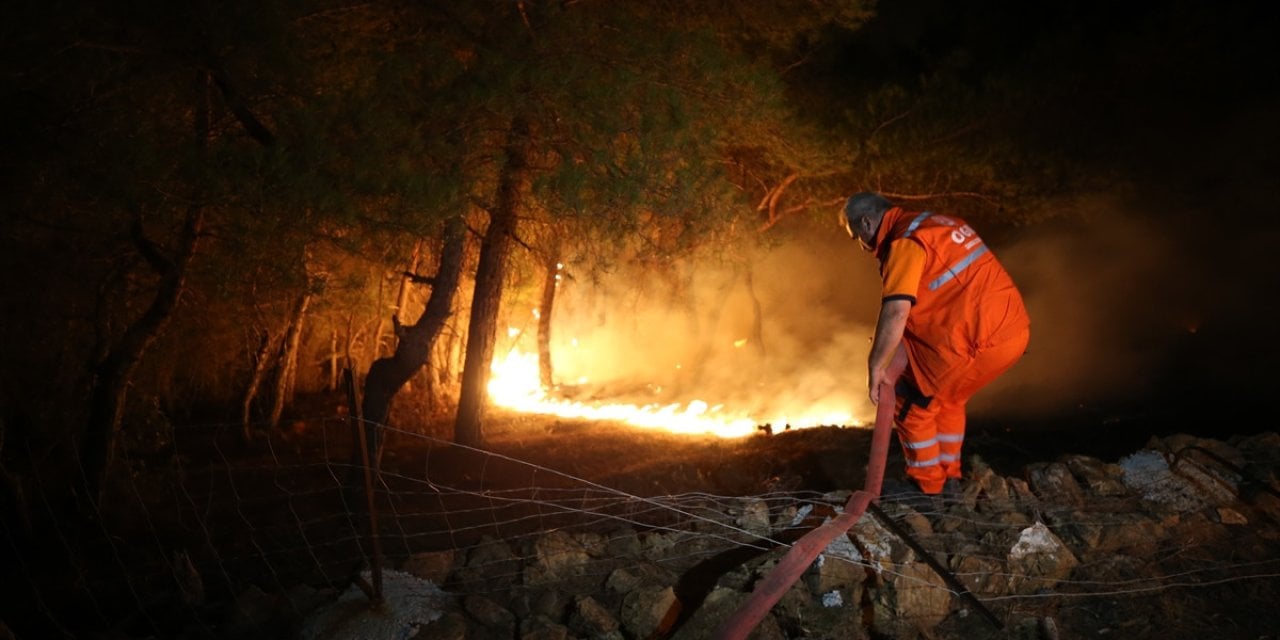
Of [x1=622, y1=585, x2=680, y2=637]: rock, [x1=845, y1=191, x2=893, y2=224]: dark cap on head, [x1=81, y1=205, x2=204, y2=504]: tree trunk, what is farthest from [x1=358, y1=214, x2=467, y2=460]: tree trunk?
[x1=622, y1=585, x2=680, y2=637]: rock

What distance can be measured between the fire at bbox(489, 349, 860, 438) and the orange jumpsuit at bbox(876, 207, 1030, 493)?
250 inches

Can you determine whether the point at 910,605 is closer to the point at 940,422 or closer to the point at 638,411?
the point at 940,422

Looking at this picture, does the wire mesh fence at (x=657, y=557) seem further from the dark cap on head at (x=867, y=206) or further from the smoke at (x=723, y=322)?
the smoke at (x=723, y=322)

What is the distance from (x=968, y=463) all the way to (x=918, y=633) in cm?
247

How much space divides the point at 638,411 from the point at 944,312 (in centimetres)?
957

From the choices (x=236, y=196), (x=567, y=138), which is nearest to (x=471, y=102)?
(x=567, y=138)

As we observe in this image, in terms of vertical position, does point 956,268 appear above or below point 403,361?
above

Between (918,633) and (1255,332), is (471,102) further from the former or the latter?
(1255,332)

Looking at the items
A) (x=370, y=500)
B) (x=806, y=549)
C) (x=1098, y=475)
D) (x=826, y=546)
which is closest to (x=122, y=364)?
(x=370, y=500)

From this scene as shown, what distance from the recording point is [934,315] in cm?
473

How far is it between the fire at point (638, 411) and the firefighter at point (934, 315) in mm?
6325

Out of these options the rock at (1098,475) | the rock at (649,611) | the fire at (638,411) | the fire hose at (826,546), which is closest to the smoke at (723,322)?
the fire at (638,411)

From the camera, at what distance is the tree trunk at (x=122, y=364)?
729 cm

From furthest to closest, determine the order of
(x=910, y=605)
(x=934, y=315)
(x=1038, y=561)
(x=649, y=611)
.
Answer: (x=934, y=315), (x=1038, y=561), (x=649, y=611), (x=910, y=605)
